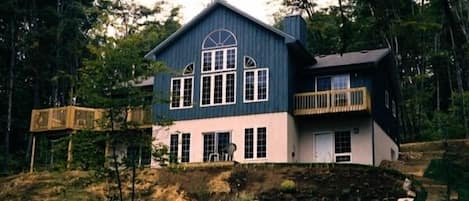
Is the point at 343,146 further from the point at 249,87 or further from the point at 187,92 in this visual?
the point at 187,92

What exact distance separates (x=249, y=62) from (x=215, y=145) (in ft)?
11.8

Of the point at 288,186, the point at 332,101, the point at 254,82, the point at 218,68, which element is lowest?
the point at 288,186

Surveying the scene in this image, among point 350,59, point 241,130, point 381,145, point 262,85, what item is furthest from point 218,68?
point 381,145

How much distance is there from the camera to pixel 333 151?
93.4 ft

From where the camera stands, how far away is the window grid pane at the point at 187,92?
29.4m

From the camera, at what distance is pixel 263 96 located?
93.2 ft

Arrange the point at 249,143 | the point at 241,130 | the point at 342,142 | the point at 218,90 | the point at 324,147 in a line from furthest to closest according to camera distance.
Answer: the point at 218,90 < the point at 324,147 < the point at 342,142 < the point at 241,130 < the point at 249,143

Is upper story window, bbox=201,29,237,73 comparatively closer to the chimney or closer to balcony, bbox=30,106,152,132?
the chimney

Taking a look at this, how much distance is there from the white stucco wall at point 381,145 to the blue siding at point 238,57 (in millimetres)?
4157

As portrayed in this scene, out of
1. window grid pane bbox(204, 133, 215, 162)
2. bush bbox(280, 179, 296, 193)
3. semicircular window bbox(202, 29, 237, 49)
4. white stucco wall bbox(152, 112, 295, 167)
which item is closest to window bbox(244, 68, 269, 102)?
white stucco wall bbox(152, 112, 295, 167)

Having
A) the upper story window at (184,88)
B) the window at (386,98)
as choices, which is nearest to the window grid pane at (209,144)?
the upper story window at (184,88)

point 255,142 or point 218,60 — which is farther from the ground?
point 218,60

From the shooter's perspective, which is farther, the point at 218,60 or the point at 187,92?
the point at 187,92

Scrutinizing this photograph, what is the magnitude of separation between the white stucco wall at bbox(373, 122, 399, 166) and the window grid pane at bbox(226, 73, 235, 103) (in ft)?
18.9
